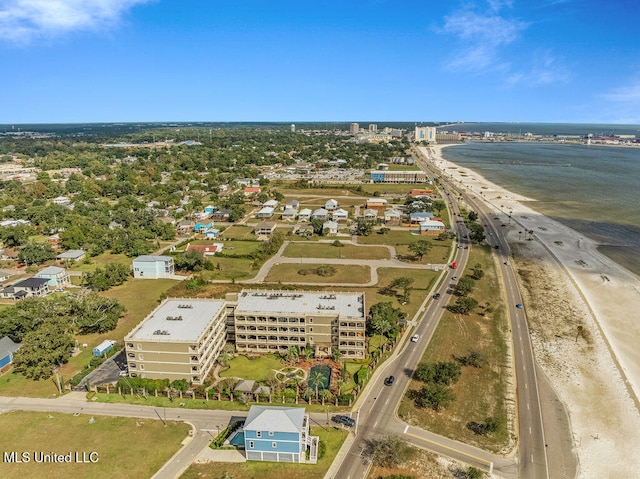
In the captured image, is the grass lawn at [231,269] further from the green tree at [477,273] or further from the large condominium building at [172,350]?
the green tree at [477,273]

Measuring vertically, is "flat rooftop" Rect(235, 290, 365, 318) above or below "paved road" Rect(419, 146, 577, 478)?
above

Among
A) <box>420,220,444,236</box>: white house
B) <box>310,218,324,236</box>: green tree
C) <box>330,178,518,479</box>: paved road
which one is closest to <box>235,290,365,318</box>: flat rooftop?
<box>330,178,518,479</box>: paved road

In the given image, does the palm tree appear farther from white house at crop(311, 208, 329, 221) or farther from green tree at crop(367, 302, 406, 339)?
white house at crop(311, 208, 329, 221)

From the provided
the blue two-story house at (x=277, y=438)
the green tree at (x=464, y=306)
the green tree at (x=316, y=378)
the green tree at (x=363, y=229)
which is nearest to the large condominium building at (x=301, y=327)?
the green tree at (x=316, y=378)

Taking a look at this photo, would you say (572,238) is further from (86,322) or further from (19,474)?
(19,474)

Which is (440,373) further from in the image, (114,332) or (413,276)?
(114,332)

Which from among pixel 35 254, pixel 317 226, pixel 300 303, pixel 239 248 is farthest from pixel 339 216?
pixel 35 254
